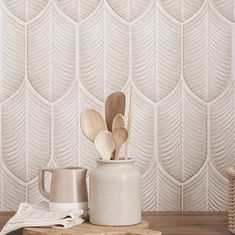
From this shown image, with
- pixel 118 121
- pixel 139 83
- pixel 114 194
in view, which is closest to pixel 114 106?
pixel 118 121

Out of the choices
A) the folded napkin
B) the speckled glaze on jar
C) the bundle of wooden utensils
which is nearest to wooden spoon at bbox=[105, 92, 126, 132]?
the bundle of wooden utensils

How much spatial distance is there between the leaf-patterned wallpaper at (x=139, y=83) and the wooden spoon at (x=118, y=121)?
34cm

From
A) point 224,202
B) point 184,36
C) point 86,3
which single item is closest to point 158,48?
point 184,36

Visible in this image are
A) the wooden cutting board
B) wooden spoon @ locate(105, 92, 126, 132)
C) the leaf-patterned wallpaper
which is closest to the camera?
the wooden cutting board

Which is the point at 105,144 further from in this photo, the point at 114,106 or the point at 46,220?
the point at 46,220

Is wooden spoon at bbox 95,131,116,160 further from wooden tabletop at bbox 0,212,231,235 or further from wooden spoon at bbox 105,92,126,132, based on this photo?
wooden tabletop at bbox 0,212,231,235

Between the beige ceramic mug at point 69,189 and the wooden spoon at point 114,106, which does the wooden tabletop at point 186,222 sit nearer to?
the beige ceramic mug at point 69,189

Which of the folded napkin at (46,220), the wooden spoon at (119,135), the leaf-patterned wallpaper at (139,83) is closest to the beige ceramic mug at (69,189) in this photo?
the folded napkin at (46,220)

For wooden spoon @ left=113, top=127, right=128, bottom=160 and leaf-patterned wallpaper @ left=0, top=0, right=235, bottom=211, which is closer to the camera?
wooden spoon @ left=113, top=127, right=128, bottom=160

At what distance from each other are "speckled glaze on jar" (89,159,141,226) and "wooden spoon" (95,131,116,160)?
0.02m

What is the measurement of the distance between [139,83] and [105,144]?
39 cm

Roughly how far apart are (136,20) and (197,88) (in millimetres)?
263

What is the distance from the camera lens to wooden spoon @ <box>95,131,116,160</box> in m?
1.21

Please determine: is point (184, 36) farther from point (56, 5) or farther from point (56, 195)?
point (56, 195)
